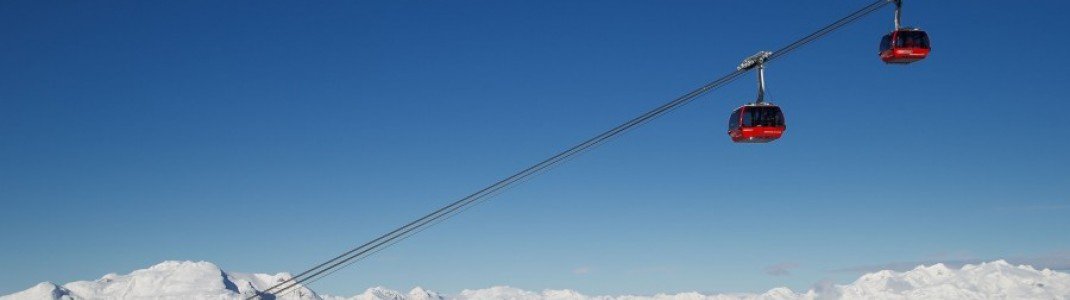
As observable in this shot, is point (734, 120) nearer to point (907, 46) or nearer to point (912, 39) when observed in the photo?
point (907, 46)

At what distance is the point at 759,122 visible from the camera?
37.8m

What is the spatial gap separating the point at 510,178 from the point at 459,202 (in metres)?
1.64

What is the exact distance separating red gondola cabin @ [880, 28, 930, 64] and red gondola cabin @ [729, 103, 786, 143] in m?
7.43

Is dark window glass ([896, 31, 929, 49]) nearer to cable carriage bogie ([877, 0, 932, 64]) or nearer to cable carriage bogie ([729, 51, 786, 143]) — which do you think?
cable carriage bogie ([877, 0, 932, 64])

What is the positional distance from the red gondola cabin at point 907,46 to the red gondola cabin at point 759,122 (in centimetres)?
743

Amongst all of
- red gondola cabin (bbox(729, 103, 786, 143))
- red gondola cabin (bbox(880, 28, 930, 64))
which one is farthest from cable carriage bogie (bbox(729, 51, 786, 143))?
red gondola cabin (bbox(880, 28, 930, 64))

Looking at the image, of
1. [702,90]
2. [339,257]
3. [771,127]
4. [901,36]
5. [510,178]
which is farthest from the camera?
[901,36]

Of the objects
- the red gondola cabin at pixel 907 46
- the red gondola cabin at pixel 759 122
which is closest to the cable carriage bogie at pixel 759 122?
the red gondola cabin at pixel 759 122

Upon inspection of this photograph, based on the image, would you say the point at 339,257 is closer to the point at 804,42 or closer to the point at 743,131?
the point at 804,42

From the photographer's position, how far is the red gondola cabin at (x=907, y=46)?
137ft

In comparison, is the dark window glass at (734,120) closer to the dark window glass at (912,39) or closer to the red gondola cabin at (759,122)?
the red gondola cabin at (759,122)

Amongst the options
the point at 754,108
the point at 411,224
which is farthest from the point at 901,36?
the point at 411,224

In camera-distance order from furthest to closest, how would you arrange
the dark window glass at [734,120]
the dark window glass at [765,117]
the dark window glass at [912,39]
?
1. the dark window glass at [912,39]
2. the dark window glass at [734,120]
3. the dark window glass at [765,117]

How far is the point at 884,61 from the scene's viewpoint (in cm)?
4309
